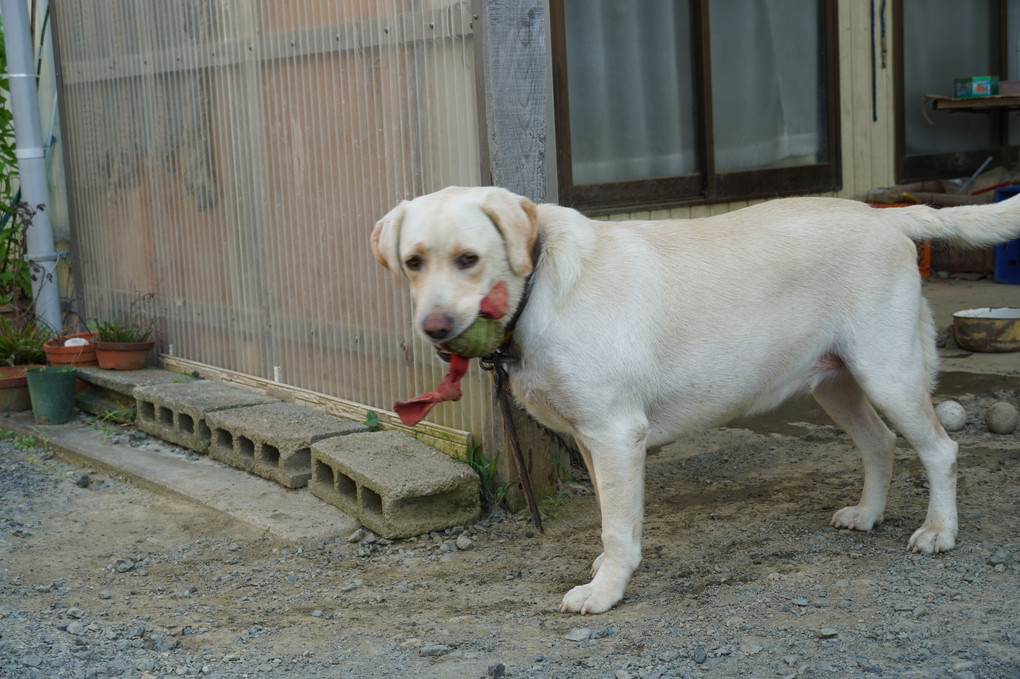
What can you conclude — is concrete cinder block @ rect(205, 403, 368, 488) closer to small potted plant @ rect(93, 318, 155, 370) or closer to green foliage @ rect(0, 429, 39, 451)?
green foliage @ rect(0, 429, 39, 451)

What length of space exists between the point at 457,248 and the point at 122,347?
4.28 m

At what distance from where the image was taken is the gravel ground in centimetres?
321

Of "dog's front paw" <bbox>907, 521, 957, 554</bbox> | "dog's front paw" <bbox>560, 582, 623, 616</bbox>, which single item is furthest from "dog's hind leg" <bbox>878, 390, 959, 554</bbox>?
"dog's front paw" <bbox>560, 582, 623, 616</bbox>

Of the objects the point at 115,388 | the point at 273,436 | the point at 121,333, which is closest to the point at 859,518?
the point at 273,436

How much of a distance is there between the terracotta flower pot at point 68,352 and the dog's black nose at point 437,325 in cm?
440

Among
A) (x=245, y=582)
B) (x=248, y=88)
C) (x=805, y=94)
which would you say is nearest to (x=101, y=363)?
(x=248, y=88)

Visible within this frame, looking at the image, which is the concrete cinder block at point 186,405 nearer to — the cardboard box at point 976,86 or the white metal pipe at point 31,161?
the white metal pipe at point 31,161

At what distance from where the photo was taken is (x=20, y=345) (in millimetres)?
Result: 7051

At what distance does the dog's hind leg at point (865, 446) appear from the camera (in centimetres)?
417

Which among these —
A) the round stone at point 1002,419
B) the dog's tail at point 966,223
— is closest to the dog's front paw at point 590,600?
the dog's tail at point 966,223

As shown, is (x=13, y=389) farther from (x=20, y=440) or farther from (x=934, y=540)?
(x=934, y=540)

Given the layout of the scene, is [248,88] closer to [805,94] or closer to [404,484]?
[404,484]

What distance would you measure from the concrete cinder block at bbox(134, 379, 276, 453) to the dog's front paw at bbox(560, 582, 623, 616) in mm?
2738

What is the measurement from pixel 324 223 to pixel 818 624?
3203 mm
